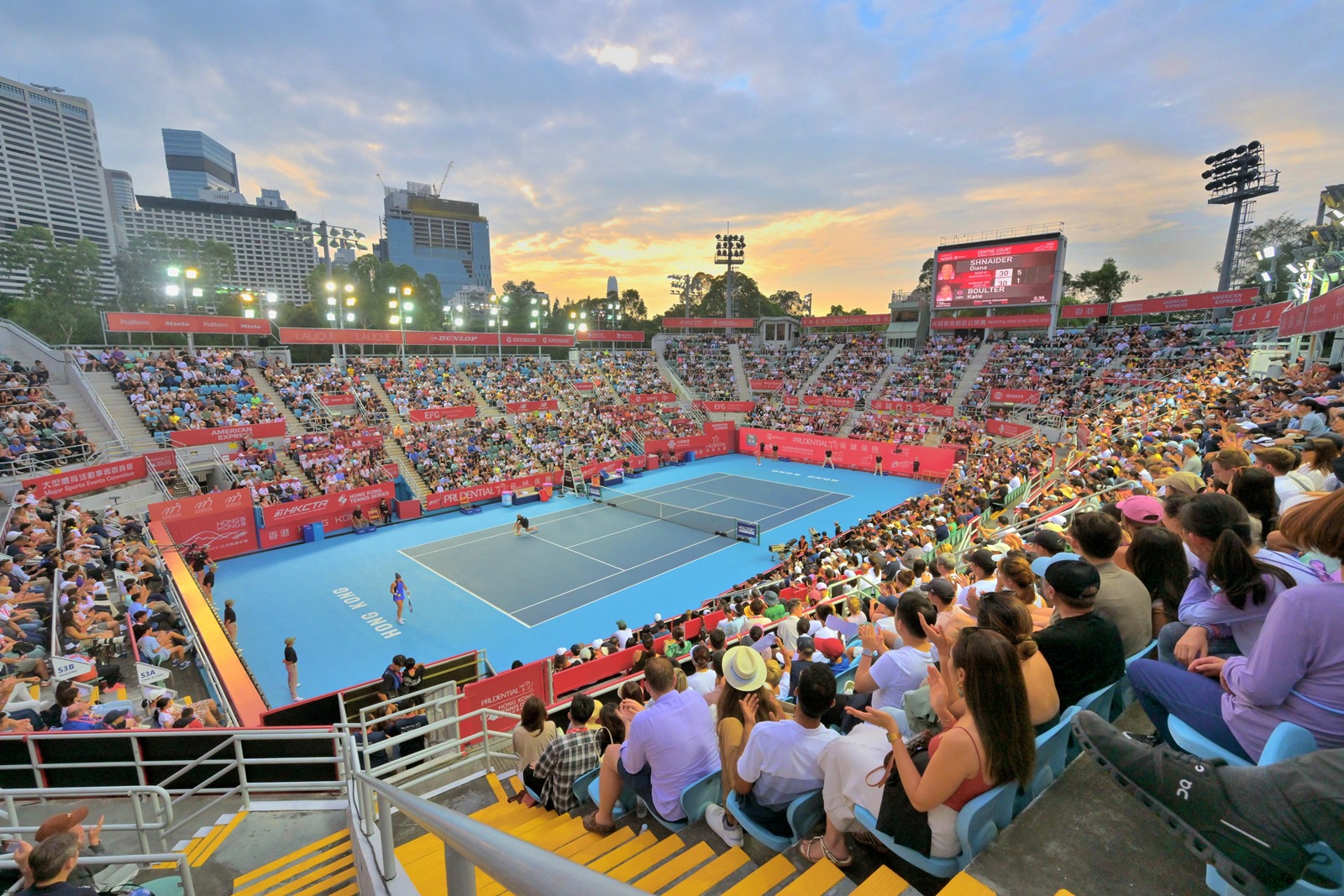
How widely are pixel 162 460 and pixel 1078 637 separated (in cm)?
2776

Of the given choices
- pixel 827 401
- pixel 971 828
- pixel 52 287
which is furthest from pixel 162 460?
pixel 52 287

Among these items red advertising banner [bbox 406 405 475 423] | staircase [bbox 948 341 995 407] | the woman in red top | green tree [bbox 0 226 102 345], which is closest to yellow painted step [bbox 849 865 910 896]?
the woman in red top

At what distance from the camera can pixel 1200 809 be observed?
2.10 m

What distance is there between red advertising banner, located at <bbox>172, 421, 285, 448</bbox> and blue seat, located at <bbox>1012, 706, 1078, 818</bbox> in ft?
94.5

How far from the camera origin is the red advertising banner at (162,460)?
829 inches

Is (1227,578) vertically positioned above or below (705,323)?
below

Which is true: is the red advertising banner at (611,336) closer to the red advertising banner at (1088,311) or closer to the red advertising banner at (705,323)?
the red advertising banner at (705,323)

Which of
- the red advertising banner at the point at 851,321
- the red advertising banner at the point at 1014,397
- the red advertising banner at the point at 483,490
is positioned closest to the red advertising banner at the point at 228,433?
the red advertising banner at the point at 483,490

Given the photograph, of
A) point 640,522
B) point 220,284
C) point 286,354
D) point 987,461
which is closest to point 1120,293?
point 987,461

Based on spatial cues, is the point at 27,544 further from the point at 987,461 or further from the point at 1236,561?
the point at 987,461

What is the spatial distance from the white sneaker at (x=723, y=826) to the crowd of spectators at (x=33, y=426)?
23.0 m

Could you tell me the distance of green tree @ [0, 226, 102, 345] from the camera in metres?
45.0

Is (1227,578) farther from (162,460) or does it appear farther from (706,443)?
(706,443)

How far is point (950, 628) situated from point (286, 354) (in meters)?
36.2
